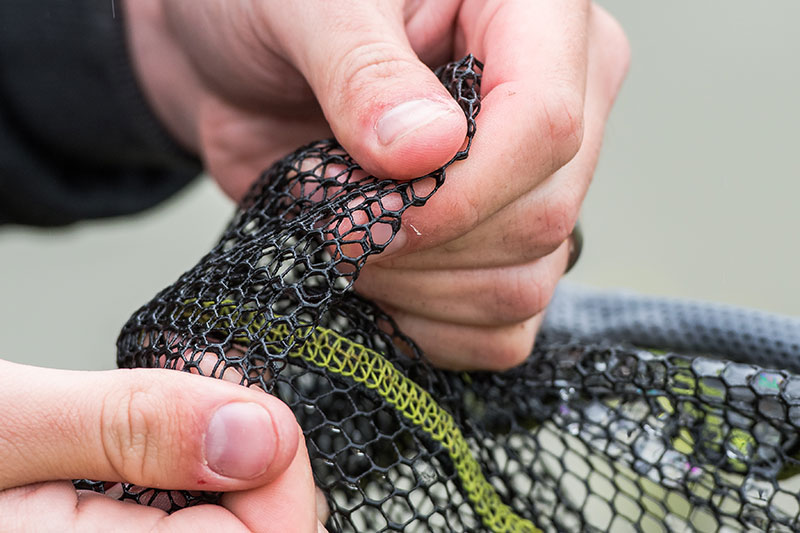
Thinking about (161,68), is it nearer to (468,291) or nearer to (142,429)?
(468,291)

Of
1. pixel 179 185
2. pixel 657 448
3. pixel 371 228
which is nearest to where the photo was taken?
pixel 371 228

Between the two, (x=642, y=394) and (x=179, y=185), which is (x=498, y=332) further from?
(x=179, y=185)

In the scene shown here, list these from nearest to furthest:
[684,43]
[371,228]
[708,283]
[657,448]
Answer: [371,228]
[657,448]
[708,283]
[684,43]

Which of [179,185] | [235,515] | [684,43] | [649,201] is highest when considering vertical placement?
[235,515]

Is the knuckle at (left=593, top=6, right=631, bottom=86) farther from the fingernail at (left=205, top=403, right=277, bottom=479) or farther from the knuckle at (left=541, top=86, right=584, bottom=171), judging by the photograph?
the fingernail at (left=205, top=403, right=277, bottom=479)

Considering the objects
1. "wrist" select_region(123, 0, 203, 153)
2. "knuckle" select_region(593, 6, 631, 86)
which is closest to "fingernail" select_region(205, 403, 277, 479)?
"knuckle" select_region(593, 6, 631, 86)

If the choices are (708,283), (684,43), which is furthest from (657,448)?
(684,43)

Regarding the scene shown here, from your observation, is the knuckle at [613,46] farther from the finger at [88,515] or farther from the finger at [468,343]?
the finger at [88,515]
